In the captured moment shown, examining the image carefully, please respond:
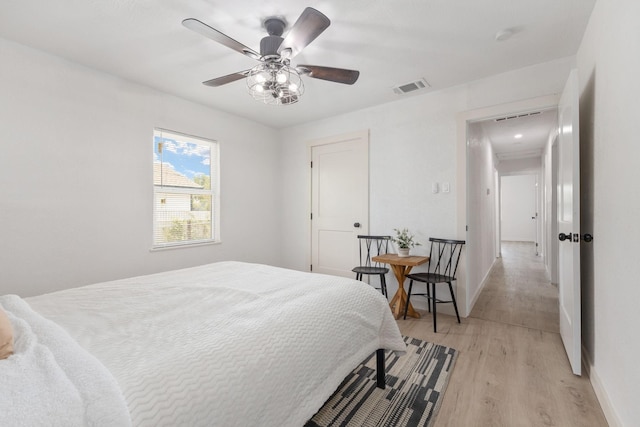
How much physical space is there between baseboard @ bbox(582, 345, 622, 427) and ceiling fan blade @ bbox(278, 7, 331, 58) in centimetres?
249

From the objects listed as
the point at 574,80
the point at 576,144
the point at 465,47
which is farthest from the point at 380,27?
the point at 576,144

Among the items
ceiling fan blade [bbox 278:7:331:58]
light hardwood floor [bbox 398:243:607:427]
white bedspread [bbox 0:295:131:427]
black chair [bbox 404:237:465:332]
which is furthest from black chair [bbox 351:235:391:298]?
white bedspread [bbox 0:295:131:427]

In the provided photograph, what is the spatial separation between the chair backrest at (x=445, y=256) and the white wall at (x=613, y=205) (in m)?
1.07

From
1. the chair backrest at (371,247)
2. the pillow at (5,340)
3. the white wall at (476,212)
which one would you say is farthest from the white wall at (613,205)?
the pillow at (5,340)

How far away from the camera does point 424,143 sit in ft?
10.8

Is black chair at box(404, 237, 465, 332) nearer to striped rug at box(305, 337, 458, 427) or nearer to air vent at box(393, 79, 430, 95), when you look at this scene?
striped rug at box(305, 337, 458, 427)

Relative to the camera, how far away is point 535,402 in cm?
172

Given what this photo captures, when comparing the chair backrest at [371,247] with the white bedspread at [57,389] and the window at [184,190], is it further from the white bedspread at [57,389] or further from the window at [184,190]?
the white bedspread at [57,389]

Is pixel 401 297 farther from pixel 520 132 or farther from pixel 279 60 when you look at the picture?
pixel 520 132

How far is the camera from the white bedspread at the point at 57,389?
0.64 m

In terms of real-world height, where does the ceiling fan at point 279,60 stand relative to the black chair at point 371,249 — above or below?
above

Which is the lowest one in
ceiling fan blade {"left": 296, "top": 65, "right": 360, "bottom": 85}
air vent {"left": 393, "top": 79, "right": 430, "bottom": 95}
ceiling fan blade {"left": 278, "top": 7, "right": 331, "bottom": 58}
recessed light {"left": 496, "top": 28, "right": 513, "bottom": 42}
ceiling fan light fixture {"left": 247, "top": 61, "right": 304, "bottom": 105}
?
ceiling fan light fixture {"left": 247, "top": 61, "right": 304, "bottom": 105}

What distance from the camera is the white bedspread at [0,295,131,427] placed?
25.3 inches

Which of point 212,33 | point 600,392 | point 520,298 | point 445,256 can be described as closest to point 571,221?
point 600,392
